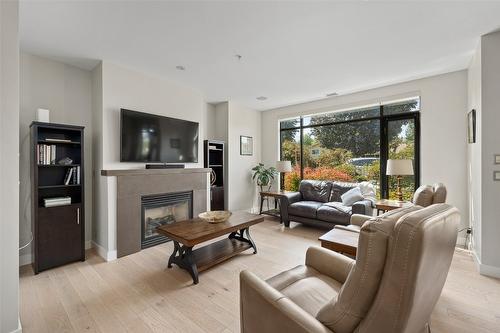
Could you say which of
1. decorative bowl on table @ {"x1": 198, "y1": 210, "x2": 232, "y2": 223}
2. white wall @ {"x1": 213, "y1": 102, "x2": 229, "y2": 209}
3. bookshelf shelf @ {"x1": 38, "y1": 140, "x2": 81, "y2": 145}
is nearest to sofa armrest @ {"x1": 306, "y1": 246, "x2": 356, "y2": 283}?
decorative bowl on table @ {"x1": 198, "y1": 210, "x2": 232, "y2": 223}

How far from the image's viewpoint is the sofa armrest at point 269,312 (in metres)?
0.95

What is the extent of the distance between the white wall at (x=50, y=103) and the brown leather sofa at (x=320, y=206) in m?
3.32

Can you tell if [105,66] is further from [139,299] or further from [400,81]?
[400,81]

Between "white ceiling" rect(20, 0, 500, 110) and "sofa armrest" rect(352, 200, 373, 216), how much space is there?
2.01 metres

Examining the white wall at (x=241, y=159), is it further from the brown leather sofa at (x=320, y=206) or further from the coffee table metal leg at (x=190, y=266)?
the coffee table metal leg at (x=190, y=266)

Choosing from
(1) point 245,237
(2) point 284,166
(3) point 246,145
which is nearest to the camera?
(1) point 245,237

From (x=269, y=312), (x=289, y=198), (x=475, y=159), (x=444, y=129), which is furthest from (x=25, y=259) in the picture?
(x=444, y=129)

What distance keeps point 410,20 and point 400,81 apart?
1891mm

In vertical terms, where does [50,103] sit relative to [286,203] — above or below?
above

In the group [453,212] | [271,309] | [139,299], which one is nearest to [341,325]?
[271,309]

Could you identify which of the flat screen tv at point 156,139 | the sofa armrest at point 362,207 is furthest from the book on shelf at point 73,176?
the sofa armrest at point 362,207

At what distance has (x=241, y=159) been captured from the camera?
17.5 feet

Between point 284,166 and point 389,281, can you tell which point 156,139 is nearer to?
point 284,166

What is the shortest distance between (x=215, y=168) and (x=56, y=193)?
2.72 metres
